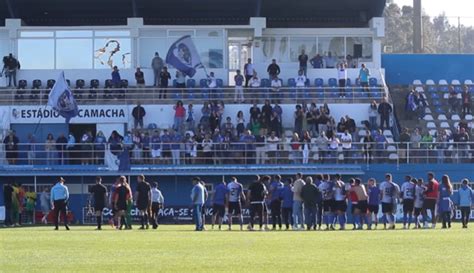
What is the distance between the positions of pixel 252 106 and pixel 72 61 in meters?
9.98

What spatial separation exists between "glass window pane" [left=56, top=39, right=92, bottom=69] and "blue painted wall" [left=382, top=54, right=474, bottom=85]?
44.8 feet

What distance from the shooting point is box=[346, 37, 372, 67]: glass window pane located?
6125cm

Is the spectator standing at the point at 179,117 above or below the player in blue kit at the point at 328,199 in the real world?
above

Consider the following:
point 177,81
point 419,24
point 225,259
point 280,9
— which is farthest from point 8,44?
point 225,259

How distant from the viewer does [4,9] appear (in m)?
60.5

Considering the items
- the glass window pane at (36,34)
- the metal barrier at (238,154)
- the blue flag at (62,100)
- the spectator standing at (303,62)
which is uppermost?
the glass window pane at (36,34)

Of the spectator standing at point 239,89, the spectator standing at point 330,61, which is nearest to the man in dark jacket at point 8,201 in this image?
the spectator standing at point 239,89

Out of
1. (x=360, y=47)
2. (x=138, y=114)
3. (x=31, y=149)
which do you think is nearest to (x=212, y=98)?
(x=138, y=114)

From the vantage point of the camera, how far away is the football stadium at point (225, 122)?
41500mm

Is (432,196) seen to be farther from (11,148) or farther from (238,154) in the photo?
(11,148)

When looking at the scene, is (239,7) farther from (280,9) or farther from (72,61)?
(72,61)

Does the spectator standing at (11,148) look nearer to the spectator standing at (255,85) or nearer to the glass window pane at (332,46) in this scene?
the spectator standing at (255,85)

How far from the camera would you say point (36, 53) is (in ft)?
199

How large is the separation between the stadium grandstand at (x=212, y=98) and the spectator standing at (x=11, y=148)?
0.08 metres
